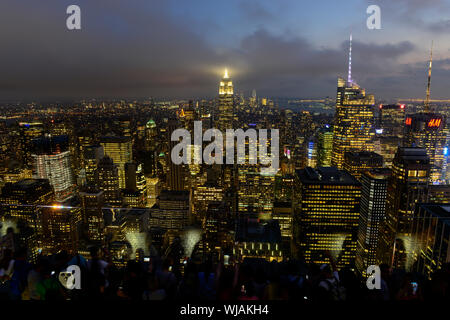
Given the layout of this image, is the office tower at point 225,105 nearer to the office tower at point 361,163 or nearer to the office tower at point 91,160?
the office tower at point 91,160

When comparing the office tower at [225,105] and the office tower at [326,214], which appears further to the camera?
the office tower at [225,105]

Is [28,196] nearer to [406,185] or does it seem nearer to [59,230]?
[59,230]

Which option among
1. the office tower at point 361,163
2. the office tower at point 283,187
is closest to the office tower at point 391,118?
the office tower at point 361,163

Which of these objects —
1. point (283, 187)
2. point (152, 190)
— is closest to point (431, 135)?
point (283, 187)

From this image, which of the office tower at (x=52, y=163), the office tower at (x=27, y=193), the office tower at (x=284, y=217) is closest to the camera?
the office tower at (x=27, y=193)
